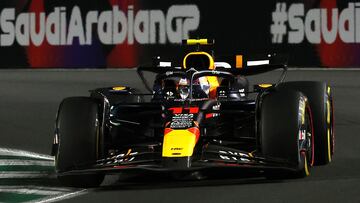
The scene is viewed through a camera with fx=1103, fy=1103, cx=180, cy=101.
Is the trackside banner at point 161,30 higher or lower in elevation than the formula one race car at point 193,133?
higher

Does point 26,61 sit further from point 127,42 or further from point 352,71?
point 352,71

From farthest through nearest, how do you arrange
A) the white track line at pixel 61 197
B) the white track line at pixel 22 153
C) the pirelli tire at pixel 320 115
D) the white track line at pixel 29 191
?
the white track line at pixel 22 153, the pirelli tire at pixel 320 115, the white track line at pixel 29 191, the white track line at pixel 61 197

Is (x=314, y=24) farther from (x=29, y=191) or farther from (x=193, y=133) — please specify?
(x=29, y=191)

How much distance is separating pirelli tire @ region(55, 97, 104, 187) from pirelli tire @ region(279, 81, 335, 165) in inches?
81.7

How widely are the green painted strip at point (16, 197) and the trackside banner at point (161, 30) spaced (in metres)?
14.0

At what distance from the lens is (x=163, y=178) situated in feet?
29.7

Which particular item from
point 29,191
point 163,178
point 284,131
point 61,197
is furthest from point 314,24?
point 61,197

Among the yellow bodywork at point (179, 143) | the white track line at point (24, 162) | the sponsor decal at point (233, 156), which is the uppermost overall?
the yellow bodywork at point (179, 143)

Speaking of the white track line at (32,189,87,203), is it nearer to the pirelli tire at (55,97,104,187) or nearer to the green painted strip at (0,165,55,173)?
the pirelli tire at (55,97,104,187)

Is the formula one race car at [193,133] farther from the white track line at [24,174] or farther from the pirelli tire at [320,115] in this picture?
the white track line at [24,174]

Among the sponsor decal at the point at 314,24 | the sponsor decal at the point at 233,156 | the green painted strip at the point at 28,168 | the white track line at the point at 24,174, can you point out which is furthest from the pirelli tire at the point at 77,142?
the sponsor decal at the point at 314,24

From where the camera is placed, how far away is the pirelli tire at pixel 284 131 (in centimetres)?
842

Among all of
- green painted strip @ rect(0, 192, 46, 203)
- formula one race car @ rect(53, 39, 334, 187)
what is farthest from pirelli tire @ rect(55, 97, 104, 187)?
green painted strip @ rect(0, 192, 46, 203)

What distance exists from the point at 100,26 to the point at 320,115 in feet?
48.8
